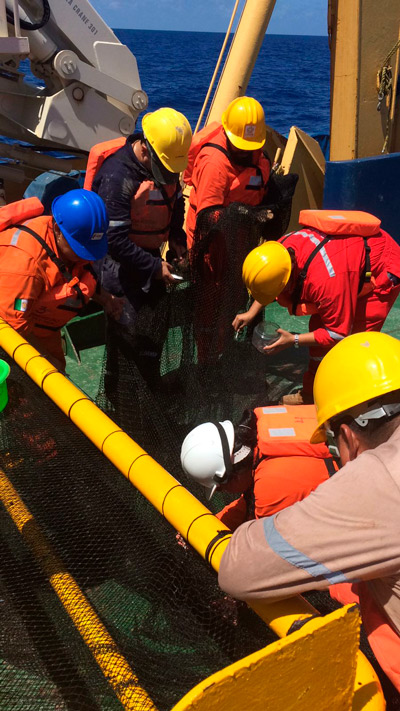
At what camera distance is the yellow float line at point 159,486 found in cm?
144

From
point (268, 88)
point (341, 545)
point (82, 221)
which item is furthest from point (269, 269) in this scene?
point (268, 88)

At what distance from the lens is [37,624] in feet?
5.82

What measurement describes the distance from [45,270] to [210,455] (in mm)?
1260

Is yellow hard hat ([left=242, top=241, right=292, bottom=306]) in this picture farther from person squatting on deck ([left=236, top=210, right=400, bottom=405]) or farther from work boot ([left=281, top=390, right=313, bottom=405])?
work boot ([left=281, top=390, right=313, bottom=405])

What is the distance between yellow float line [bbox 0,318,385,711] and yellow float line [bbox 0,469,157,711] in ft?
1.10

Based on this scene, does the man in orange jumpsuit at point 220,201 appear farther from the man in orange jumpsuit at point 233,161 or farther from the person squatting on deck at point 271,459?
the person squatting on deck at point 271,459

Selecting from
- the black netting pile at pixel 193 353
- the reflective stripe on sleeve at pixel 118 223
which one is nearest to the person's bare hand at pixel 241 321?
the black netting pile at pixel 193 353

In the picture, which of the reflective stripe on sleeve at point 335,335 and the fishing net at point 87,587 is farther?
the reflective stripe on sleeve at point 335,335

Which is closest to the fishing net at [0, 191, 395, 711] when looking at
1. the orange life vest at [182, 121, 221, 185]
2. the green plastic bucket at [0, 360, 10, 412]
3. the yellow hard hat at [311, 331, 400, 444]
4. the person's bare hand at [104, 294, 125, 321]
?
the green plastic bucket at [0, 360, 10, 412]

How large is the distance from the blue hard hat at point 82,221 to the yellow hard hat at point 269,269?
828 mm

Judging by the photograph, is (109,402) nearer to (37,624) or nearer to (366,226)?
(37,624)

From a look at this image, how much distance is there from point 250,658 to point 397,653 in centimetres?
71

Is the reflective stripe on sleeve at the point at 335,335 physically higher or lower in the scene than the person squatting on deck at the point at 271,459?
lower

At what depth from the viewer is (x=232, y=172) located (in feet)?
13.4
